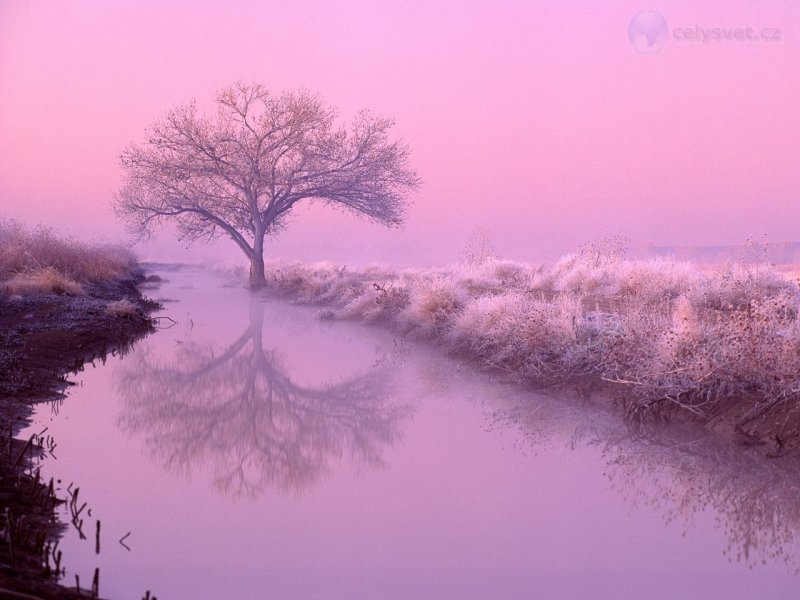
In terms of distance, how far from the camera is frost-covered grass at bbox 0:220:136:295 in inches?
666

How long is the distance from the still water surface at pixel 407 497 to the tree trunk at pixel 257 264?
19224 millimetres

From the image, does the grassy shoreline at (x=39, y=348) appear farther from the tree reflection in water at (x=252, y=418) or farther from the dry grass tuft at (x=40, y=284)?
the tree reflection in water at (x=252, y=418)

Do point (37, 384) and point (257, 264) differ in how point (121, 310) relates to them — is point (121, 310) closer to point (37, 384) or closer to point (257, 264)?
point (37, 384)

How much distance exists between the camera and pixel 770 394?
712 cm

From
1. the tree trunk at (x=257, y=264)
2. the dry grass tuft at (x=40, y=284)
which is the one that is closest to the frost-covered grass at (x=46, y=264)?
the dry grass tuft at (x=40, y=284)

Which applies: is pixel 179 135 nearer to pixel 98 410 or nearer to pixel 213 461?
pixel 98 410

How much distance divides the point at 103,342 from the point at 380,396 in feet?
19.3

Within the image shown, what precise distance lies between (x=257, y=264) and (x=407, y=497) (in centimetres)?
2535

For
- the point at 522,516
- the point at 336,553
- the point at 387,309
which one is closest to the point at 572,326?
the point at 522,516

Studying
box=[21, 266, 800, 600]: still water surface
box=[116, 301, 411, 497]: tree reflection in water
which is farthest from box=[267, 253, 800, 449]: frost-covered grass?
box=[116, 301, 411, 497]: tree reflection in water

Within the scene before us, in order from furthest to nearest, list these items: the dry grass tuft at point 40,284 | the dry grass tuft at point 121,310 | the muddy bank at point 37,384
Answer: the dry grass tuft at point 40,284 < the dry grass tuft at point 121,310 < the muddy bank at point 37,384

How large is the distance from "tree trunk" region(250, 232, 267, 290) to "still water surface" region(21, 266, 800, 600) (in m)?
19.2

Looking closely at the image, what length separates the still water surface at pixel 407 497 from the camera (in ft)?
14.1

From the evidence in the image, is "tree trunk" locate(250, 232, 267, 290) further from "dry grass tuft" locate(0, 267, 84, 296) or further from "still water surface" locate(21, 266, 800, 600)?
"still water surface" locate(21, 266, 800, 600)
